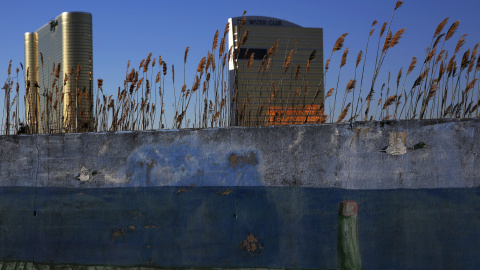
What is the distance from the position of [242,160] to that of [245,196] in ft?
0.81

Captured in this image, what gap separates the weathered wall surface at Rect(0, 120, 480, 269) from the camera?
3355mm

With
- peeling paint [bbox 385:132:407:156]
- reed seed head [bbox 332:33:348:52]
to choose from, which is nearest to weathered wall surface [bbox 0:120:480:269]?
peeling paint [bbox 385:132:407:156]

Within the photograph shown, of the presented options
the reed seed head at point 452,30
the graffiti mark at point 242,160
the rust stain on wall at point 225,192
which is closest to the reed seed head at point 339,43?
the reed seed head at point 452,30

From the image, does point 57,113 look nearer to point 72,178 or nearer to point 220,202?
point 72,178

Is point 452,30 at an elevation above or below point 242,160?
above

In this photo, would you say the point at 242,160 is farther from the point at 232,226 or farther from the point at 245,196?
the point at 232,226

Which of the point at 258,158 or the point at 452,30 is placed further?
the point at 452,30

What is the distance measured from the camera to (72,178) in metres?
3.84

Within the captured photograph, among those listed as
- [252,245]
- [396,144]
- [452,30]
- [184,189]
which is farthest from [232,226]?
[452,30]

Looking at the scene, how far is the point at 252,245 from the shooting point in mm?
3514

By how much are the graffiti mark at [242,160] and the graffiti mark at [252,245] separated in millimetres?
484

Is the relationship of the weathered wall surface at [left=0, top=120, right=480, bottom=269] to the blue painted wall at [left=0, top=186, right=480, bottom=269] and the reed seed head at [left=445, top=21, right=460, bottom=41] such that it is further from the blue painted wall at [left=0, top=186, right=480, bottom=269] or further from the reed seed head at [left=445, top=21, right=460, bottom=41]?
the reed seed head at [left=445, top=21, right=460, bottom=41]

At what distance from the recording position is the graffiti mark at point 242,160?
354cm

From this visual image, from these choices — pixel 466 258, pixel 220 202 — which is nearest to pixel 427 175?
pixel 466 258
